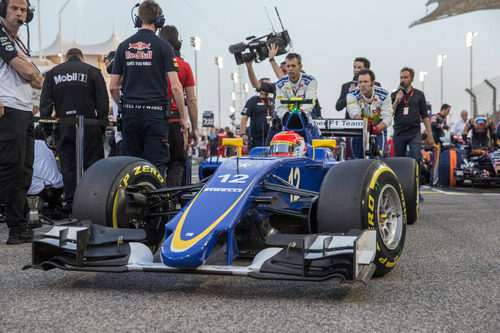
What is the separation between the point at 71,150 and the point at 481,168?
362 inches

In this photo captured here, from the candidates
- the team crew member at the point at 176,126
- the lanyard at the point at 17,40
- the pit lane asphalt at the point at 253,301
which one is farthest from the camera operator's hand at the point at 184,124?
the pit lane asphalt at the point at 253,301

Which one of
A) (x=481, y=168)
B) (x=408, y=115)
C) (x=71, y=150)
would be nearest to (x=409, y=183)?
(x=408, y=115)

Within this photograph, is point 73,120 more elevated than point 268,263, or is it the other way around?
point 73,120

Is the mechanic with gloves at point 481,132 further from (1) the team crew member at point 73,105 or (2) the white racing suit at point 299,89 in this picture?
(1) the team crew member at point 73,105

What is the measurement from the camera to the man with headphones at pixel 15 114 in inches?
188

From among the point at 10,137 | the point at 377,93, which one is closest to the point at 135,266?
the point at 10,137

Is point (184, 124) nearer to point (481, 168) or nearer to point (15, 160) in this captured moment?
point (15, 160)

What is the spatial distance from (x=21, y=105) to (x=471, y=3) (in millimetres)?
73859

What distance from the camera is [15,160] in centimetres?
479

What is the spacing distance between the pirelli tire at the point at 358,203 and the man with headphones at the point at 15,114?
8.66 ft

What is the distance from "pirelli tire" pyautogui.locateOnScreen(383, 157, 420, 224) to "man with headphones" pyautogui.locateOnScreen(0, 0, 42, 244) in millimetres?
3514

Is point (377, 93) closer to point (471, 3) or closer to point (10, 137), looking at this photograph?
point (10, 137)

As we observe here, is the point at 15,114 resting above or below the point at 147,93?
below

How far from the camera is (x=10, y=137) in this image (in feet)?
15.7
